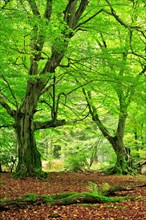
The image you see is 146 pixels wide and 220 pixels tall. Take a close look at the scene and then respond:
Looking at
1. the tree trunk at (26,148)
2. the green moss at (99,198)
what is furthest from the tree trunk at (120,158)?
the green moss at (99,198)

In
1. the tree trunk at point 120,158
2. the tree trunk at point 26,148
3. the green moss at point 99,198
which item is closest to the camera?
the green moss at point 99,198

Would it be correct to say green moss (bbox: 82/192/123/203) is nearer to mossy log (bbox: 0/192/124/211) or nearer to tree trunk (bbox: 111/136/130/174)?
mossy log (bbox: 0/192/124/211)

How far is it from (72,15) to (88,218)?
26.9 feet

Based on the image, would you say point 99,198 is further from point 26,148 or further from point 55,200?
point 26,148

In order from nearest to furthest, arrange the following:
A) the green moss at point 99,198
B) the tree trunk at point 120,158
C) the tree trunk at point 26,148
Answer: the green moss at point 99,198, the tree trunk at point 26,148, the tree trunk at point 120,158

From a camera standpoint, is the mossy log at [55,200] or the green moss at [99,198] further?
the green moss at [99,198]

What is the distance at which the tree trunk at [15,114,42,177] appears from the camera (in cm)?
1133

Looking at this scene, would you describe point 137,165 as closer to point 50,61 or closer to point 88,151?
point 88,151

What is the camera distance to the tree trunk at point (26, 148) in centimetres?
1133

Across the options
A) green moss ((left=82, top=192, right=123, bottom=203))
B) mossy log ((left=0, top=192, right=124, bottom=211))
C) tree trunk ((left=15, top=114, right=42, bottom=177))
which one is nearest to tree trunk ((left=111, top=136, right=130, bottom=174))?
tree trunk ((left=15, top=114, right=42, bottom=177))

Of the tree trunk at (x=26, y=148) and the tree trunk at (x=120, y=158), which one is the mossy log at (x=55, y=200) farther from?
the tree trunk at (x=120, y=158)

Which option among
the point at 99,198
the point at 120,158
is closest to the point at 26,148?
the point at 99,198

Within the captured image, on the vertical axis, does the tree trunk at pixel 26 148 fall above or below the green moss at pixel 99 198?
above

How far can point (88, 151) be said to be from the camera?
19.8 m
